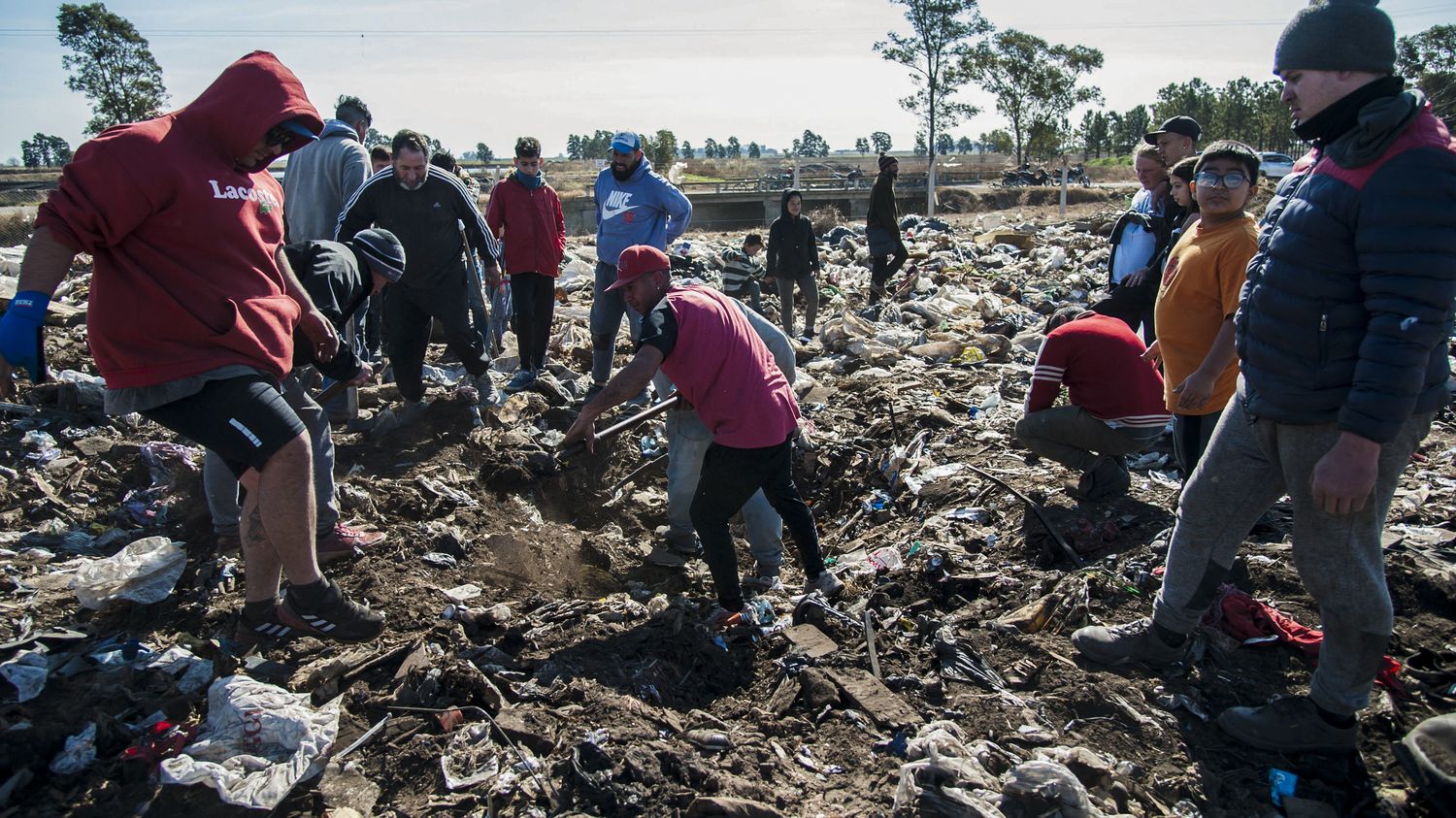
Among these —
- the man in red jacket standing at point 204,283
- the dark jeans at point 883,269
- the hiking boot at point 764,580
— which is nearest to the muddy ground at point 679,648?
the hiking boot at point 764,580

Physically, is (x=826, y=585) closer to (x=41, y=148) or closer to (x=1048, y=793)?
(x=1048, y=793)

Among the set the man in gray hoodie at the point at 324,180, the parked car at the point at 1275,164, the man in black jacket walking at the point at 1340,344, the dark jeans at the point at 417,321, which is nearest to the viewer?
the man in black jacket walking at the point at 1340,344

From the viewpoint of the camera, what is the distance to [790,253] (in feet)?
30.8

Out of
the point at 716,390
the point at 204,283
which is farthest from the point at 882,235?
the point at 204,283

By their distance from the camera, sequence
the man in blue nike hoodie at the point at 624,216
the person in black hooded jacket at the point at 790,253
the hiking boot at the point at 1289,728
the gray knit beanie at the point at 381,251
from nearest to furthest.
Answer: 1. the hiking boot at the point at 1289,728
2. the gray knit beanie at the point at 381,251
3. the man in blue nike hoodie at the point at 624,216
4. the person in black hooded jacket at the point at 790,253

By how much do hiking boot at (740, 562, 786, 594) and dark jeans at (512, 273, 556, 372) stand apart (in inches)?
126

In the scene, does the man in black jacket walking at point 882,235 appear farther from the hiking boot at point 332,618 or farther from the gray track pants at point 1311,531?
the hiking boot at point 332,618

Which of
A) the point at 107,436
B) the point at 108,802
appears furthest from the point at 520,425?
the point at 108,802

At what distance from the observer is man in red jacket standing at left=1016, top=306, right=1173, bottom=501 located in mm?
4281

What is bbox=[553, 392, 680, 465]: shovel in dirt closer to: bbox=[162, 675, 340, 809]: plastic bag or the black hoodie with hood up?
bbox=[162, 675, 340, 809]: plastic bag

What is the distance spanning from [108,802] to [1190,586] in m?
3.10

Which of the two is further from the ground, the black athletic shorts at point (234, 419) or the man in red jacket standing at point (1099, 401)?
the black athletic shorts at point (234, 419)

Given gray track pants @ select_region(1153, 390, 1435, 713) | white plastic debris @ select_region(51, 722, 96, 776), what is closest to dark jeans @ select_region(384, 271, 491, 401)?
white plastic debris @ select_region(51, 722, 96, 776)

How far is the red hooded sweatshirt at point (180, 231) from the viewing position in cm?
238
